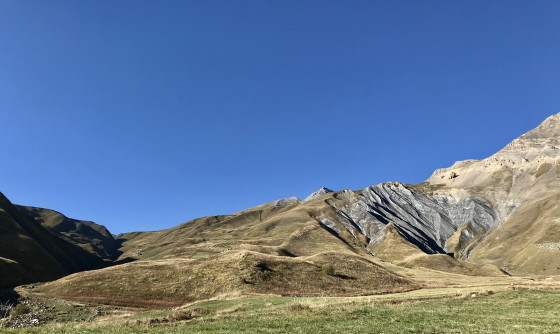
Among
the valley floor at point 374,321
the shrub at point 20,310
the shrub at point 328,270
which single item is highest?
the valley floor at point 374,321

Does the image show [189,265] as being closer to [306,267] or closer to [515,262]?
[306,267]

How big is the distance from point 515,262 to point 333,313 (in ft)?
511

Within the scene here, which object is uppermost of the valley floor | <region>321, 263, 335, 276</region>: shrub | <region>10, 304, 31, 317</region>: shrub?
the valley floor

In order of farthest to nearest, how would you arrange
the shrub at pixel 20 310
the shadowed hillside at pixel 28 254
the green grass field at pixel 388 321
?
the shadowed hillside at pixel 28 254
the shrub at pixel 20 310
the green grass field at pixel 388 321

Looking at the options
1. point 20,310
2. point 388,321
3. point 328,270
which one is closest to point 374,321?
point 388,321

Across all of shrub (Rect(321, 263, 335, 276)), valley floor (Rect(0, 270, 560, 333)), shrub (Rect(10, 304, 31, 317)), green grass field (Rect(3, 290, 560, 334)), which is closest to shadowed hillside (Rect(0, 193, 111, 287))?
shrub (Rect(10, 304, 31, 317))

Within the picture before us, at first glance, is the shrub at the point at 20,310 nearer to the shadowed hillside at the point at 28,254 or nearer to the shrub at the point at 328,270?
the shadowed hillside at the point at 28,254

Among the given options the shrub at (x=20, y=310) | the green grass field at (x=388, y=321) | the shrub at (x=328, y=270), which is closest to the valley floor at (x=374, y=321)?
the green grass field at (x=388, y=321)

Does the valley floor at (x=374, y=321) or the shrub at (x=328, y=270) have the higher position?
the valley floor at (x=374, y=321)

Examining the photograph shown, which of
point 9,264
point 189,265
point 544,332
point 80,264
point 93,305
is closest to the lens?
point 544,332

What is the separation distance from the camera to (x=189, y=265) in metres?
80.9

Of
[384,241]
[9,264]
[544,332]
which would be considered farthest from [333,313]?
[384,241]

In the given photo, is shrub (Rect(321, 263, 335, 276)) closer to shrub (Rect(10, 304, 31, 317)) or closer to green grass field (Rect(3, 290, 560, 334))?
green grass field (Rect(3, 290, 560, 334))

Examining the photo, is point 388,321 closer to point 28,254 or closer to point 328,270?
point 328,270
